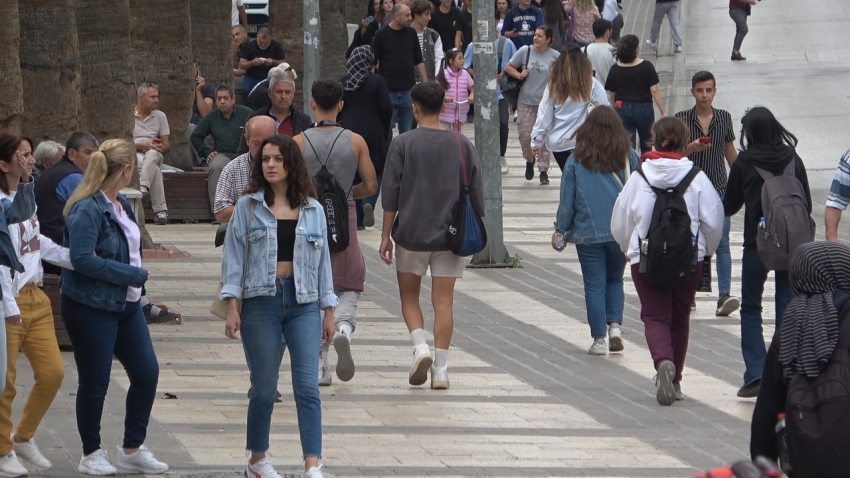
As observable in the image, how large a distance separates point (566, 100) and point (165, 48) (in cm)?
443

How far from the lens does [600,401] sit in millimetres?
8688

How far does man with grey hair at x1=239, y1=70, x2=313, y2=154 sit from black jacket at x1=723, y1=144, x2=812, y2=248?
3032mm

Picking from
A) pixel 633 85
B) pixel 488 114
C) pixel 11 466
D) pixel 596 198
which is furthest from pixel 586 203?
pixel 633 85

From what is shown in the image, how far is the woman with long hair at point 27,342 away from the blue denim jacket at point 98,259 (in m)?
0.13

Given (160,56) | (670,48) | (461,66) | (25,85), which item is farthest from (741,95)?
(25,85)

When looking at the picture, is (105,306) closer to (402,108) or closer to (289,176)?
(289,176)

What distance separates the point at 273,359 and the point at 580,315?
5.06 meters

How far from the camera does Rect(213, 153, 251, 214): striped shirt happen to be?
8133mm

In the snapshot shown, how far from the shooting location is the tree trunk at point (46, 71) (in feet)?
36.1

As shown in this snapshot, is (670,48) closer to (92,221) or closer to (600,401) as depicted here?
(600,401)

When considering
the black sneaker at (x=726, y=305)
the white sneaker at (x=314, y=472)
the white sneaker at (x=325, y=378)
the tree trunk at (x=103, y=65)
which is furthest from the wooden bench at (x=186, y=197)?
the white sneaker at (x=314, y=472)

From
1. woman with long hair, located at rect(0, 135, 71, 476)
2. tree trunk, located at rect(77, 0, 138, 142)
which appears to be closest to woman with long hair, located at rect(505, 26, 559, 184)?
tree trunk, located at rect(77, 0, 138, 142)

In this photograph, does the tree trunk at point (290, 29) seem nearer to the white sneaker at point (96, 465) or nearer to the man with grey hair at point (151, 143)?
the man with grey hair at point (151, 143)

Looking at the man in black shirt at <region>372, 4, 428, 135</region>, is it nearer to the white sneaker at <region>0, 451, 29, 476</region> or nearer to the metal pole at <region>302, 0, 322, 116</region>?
the metal pole at <region>302, 0, 322, 116</region>
